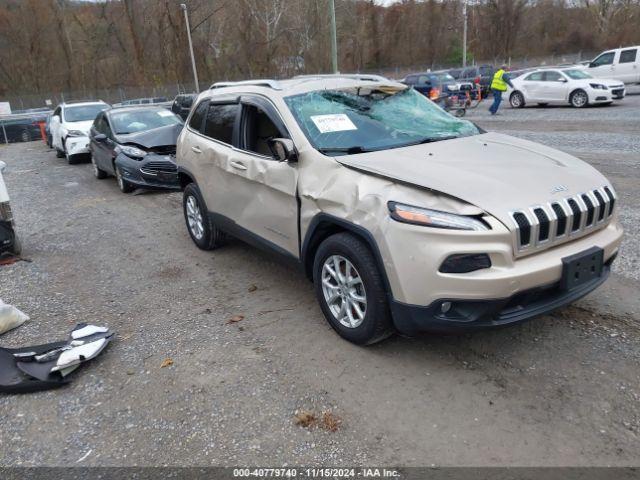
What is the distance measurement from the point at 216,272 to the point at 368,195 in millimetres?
2570

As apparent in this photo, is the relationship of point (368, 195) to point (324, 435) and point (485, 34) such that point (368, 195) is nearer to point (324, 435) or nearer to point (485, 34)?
point (324, 435)

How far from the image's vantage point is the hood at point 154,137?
9.71 m

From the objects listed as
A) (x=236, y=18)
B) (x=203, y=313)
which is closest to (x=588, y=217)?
(x=203, y=313)

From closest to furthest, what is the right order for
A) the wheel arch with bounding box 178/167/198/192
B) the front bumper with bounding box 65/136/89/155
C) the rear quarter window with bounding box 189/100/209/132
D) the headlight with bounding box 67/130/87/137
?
1. the rear quarter window with bounding box 189/100/209/132
2. the wheel arch with bounding box 178/167/198/192
3. the front bumper with bounding box 65/136/89/155
4. the headlight with bounding box 67/130/87/137

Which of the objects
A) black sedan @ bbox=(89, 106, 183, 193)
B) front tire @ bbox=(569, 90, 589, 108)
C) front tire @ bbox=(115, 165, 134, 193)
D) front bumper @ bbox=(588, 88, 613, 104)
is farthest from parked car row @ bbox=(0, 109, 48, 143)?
front bumper @ bbox=(588, 88, 613, 104)

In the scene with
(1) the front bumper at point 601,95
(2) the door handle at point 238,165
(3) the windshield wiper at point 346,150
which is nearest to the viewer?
(3) the windshield wiper at point 346,150

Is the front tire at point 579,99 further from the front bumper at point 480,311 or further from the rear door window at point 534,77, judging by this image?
the front bumper at point 480,311

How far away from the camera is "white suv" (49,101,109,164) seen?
13.7m

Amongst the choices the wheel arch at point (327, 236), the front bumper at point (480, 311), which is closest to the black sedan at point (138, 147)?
the wheel arch at point (327, 236)

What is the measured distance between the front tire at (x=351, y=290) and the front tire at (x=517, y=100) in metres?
19.2

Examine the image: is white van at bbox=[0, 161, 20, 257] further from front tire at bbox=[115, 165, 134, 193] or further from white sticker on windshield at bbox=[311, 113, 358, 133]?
white sticker on windshield at bbox=[311, 113, 358, 133]

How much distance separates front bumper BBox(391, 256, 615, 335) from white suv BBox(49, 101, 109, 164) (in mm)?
12795

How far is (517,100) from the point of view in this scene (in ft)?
67.9

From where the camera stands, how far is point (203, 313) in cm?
449
